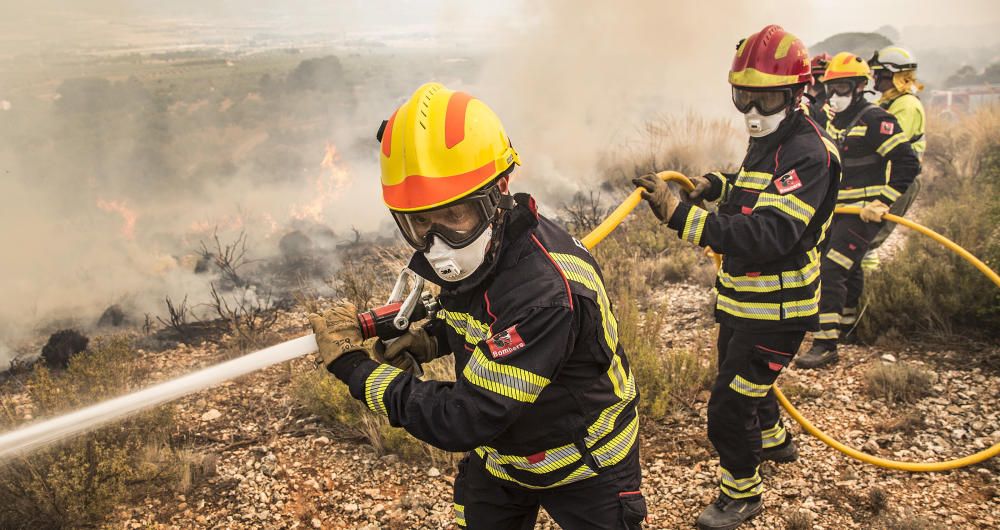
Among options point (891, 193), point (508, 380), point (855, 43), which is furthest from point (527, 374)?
point (855, 43)

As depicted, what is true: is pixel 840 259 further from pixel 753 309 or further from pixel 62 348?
pixel 62 348

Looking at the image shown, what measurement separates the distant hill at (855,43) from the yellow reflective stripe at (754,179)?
23931 millimetres

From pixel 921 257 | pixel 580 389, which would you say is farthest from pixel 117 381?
pixel 921 257

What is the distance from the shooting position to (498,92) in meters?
14.4

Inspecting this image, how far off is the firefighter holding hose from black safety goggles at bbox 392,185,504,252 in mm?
1548

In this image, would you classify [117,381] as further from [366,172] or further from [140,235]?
[366,172]

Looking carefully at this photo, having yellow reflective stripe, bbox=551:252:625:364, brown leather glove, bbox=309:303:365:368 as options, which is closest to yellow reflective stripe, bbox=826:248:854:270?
yellow reflective stripe, bbox=551:252:625:364

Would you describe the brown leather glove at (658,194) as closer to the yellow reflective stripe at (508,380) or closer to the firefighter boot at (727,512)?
the firefighter boot at (727,512)

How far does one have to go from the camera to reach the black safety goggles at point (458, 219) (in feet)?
6.35

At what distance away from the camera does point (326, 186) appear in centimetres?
1050

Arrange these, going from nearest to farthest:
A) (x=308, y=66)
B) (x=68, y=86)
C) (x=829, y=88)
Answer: (x=829, y=88) < (x=68, y=86) < (x=308, y=66)

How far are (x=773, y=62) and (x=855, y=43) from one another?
25824 millimetres

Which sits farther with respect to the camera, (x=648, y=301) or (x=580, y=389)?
(x=648, y=301)

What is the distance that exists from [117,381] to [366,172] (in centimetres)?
693
